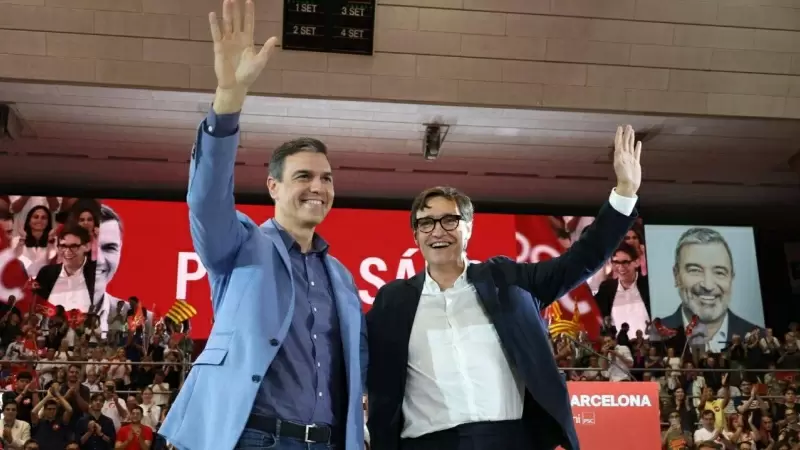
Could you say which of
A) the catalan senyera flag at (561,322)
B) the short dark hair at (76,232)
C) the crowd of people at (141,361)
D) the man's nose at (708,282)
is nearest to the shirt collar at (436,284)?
the crowd of people at (141,361)

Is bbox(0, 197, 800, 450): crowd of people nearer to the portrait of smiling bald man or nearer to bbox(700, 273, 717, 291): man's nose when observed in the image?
the portrait of smiling bald man

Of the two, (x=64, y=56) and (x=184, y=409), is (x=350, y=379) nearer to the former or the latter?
(x=184, y=409)

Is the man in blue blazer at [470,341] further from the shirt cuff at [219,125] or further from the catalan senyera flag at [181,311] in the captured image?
the catalan senyera flag at [181,311]

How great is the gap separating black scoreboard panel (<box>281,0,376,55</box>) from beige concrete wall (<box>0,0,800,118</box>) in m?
0.09

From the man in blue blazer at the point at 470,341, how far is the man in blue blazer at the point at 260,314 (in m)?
0.29

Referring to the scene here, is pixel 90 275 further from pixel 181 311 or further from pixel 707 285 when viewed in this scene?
pixel 707 285

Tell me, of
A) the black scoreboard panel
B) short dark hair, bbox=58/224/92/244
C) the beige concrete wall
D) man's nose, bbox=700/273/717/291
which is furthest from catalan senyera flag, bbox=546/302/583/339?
short dark hair, bbox=58/224/92/244

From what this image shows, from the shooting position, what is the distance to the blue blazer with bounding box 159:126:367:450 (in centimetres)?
161

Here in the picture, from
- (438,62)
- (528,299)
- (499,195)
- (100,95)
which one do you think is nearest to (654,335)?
(499,195)

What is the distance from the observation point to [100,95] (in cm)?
710

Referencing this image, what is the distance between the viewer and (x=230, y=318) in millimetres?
1715

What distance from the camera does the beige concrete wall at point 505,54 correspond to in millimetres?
6727

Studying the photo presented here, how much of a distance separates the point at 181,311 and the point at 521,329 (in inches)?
290

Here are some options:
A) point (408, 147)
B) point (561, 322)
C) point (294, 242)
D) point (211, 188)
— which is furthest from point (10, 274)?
Answer: point (211, 188)
